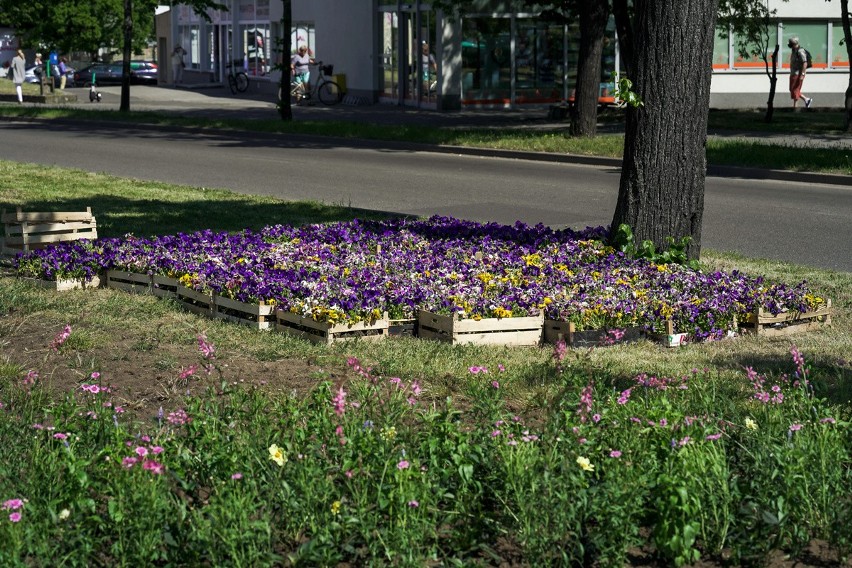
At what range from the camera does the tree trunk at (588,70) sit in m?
24.0

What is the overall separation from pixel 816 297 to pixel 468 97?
28.6 m

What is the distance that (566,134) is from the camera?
24.7m

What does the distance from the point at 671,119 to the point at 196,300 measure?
3.86 meters

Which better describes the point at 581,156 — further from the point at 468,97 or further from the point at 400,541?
the point at 400,541

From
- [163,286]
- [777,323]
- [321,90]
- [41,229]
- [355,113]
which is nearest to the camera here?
[777,323]

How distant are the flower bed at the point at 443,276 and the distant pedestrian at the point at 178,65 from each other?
5226 centimetres

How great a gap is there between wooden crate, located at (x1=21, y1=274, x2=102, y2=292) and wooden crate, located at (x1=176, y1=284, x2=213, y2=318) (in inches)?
39.7

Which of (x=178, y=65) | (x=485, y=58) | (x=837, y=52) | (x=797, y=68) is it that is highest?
(x=178, y=65)

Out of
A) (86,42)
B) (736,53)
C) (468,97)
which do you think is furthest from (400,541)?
(86,42)

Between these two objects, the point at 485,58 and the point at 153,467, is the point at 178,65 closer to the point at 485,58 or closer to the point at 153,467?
the point at 485,58

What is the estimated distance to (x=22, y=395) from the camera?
19.4ft

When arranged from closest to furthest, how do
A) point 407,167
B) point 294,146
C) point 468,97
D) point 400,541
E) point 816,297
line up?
point 400,541
point 816,297
point 407,167
point 294,146
point 468,97

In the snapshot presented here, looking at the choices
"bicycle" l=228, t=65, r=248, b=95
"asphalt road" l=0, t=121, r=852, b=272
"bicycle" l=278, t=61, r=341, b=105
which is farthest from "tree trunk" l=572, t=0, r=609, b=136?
"bicycle" l=228, t=65, r=248, b=95

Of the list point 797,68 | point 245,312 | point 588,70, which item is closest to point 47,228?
point 245,312
